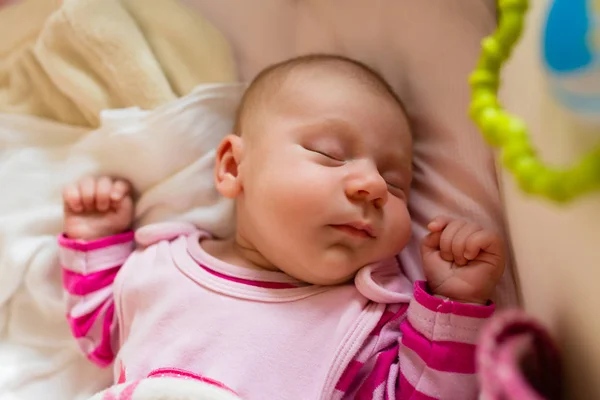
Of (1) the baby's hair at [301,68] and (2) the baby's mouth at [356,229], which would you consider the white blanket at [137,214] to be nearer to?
(1) the baby's hair at [301,68]

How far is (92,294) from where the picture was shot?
97cm

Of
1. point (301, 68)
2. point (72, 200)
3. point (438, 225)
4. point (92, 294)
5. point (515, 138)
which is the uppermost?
point (515, 138)

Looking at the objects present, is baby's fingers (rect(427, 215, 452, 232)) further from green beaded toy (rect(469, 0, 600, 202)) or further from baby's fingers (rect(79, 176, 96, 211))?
baby's fingers (rect(79, 176, 96, 211))

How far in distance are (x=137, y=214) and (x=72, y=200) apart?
0.10 m

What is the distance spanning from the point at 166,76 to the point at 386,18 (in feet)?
1.24

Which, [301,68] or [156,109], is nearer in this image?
[301,68]

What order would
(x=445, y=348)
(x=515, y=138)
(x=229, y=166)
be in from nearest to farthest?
1. (x=515, y=138)
2. (x=445, y=348)
3. (x=229, y=166)

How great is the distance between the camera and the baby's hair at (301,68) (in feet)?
2.99

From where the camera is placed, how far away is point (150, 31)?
110 cm

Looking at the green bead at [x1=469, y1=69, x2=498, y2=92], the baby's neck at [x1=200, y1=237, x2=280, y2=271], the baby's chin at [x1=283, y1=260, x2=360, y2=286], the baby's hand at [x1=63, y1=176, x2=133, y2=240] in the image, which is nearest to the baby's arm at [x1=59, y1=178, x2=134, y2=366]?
the baby's hand at [x1=63, y1=176, x2=133, y2=240]

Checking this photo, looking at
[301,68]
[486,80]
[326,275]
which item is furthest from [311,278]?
[486,80]

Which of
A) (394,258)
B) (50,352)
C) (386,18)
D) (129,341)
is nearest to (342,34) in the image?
(386,18)

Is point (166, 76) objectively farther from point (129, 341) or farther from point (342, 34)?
point (129, 341)

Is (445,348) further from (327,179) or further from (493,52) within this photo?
(493,52)
